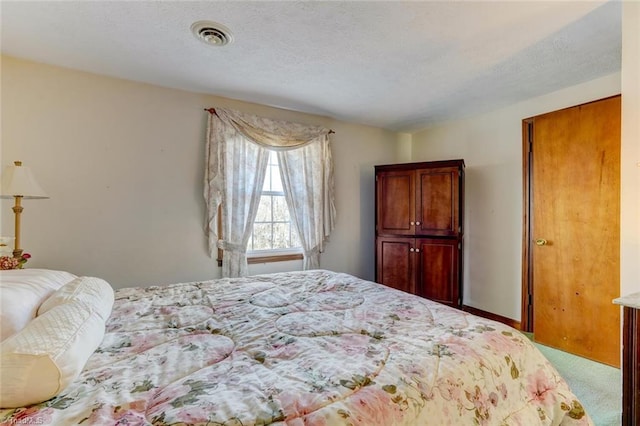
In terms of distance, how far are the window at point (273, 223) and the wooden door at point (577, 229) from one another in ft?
7.84

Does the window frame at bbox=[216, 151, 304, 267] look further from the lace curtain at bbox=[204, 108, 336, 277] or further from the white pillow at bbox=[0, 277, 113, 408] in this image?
the white pillow at bbox=[0, 277, 113, 408]

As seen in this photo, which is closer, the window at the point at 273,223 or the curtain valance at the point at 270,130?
the curtain valance at the point at 270,130

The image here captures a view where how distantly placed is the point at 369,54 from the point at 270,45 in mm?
693

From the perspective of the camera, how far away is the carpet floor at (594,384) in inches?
69.0

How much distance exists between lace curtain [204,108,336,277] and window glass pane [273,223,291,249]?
16cm

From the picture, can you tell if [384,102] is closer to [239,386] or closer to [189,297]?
[189,297]

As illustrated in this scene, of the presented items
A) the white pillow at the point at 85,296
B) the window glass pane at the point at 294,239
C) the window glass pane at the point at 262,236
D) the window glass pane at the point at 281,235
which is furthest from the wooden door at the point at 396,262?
the white pillow at the point at 85,296

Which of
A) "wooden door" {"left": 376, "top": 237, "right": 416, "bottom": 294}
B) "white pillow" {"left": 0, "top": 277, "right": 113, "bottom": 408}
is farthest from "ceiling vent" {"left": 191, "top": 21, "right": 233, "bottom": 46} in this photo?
"wooden door" {"left": 376, "top": 237, "right": 416, "bottom": 294}

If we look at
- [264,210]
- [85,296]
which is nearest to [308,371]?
[85,296]

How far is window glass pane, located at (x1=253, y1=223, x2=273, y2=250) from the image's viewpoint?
3.17 metres

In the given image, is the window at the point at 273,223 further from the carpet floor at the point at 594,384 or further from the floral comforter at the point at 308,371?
the carpet floor at the point at 594,384

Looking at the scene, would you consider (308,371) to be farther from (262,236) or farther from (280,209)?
(280,209)

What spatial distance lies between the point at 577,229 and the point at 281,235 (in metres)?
2.69

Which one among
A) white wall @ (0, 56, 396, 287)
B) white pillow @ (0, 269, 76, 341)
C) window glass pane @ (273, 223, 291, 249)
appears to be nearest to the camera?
white pillow @ (0, 269, 76, 341)
